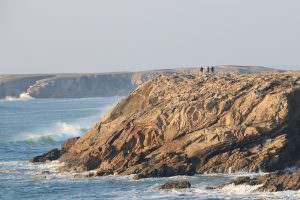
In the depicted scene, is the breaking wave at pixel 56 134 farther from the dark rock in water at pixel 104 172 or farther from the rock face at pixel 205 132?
the dark rock in water at pixel 104 172

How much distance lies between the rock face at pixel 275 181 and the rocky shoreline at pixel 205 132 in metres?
4.73

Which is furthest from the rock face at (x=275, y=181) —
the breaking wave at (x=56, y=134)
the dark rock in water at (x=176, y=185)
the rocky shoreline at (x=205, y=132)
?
the breaking wave at (x=56, y=134)

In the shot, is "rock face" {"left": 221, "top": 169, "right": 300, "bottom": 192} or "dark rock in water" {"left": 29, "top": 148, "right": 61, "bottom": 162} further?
"dark rock in water" {"left": 29, "top": 148, "right": 61, "bottom": 162}

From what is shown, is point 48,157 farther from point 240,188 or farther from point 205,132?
point 240,188

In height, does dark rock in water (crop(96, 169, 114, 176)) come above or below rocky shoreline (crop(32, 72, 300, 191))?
below

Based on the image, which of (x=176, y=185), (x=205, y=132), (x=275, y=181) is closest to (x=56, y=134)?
(x=205, y=132)

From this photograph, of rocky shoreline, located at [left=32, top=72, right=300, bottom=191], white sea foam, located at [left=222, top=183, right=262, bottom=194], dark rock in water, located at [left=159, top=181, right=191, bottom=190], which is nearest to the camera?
white sea foam, located at [left=222, top=183, right=262, bottom=194]

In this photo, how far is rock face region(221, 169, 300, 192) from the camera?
43.5m

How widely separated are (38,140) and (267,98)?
39680 mm

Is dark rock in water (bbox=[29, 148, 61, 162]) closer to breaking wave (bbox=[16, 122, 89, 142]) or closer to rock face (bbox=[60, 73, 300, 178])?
rock face (bbox=[60, 73, 300, 178])

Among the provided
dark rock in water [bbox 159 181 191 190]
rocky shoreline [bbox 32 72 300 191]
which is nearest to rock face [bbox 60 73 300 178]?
rocky shoreline [bbox 32 72 300 191]

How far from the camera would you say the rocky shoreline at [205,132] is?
169ft

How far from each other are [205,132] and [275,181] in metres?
9.88

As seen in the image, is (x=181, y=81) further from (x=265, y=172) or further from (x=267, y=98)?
(x=265, y=172)
